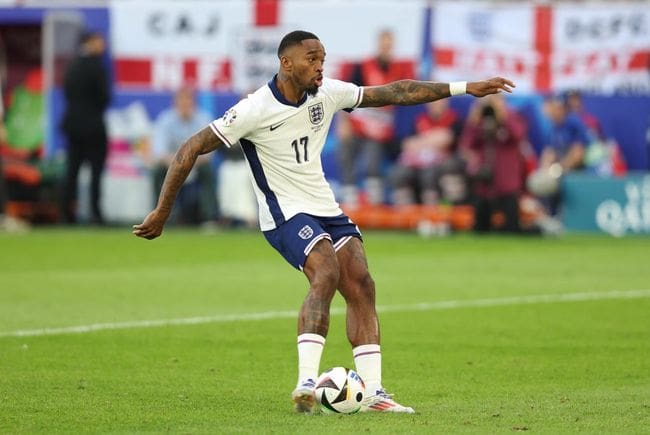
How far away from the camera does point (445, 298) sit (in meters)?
14.8

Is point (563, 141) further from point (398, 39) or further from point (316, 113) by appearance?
point (316, 113)

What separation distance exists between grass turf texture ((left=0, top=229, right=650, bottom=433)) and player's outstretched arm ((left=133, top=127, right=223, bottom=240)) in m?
1.06

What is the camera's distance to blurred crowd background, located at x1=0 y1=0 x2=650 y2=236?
22.8m

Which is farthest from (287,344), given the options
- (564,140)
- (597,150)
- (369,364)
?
(597,150)

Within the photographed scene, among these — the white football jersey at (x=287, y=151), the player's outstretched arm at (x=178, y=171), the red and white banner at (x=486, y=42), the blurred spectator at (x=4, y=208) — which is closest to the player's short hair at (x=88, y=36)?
the blurred spectator at (x=4, y=208)

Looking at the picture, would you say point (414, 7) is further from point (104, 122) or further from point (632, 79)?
point (104, 122)

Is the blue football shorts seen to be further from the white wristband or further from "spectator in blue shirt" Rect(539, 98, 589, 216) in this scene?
"spectator in blue shirt" Rect(539, 98, 589, 216)

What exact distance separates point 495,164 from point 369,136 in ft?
9.50

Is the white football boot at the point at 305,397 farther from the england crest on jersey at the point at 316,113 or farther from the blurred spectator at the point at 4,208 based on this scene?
the blurred spectator at the point at 4,208

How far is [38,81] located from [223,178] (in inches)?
231

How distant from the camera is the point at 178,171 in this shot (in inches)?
333

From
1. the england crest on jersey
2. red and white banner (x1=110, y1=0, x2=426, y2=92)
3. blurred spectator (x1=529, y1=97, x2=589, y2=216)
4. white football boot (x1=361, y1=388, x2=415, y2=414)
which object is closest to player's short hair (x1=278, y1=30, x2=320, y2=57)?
the england crest on jersey

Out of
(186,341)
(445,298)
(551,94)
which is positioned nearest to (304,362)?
(186,341)

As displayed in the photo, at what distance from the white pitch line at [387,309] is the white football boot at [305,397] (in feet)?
14.0
